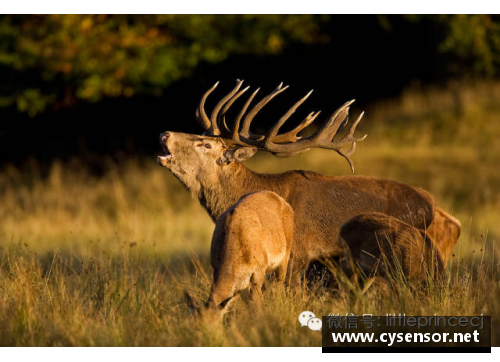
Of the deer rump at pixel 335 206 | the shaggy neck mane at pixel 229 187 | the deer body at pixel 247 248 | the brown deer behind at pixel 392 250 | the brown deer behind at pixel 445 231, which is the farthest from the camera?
the shaggy neck mane at pixel 229 187

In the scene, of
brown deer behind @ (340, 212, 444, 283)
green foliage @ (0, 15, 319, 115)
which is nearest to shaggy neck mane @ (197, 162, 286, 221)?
brown deer behind @ (340, 212, 444, 283)

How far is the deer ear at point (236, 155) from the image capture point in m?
9.01

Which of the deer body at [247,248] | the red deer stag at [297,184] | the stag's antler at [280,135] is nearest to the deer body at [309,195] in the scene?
the red deer stag at [297,184]

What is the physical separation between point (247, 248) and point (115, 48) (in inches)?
562

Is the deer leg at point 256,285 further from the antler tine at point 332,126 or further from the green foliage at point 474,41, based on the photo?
the green foliage at point 474,41

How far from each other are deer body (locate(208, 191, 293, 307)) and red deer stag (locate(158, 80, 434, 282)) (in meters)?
1.16

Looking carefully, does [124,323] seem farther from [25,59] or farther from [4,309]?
[25,59]

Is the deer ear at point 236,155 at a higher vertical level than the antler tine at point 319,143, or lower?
lower

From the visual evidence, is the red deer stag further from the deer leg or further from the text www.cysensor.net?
the text www.cysensor.net

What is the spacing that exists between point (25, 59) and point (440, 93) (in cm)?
1081

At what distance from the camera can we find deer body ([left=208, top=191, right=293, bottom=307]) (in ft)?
21.4

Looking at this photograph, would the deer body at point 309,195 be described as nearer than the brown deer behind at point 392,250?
No

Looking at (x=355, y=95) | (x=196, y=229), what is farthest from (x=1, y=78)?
(x=355, y=95)

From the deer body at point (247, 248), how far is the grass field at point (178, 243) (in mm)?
238
